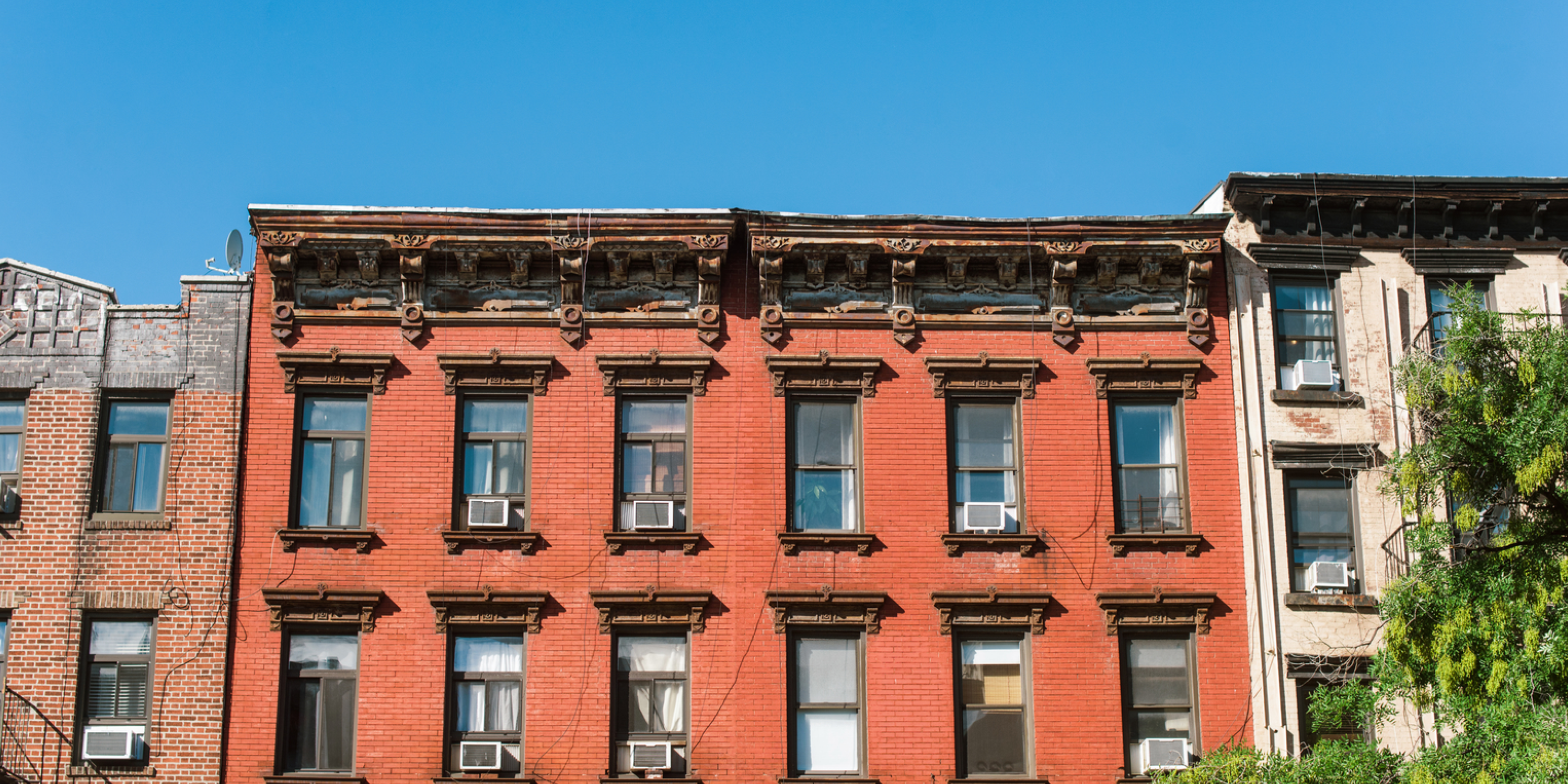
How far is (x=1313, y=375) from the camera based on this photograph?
19.4m

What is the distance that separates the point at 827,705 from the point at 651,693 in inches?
87.1

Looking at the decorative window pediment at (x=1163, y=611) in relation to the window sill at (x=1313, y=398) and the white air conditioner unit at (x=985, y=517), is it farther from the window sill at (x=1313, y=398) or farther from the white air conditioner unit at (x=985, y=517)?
the window sill at (x=1313, y=398)

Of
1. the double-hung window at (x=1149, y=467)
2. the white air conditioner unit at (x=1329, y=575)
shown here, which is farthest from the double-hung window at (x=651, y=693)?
the white air conditioner unit at (x=1329, y=575)

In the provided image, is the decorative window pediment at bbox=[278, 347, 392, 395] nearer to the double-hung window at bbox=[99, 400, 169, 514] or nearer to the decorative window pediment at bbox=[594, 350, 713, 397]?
the double-hung window at bbox=[99, 400, 169, 514]

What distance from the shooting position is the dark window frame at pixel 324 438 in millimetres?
18734

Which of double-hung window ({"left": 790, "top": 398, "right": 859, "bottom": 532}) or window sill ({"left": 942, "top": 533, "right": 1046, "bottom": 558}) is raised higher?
double-hung window ({"left": 790, "top": 398, "right": 859, "bottom": 532})

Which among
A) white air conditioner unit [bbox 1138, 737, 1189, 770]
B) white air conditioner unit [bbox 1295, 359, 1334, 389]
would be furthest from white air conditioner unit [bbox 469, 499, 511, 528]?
white air conditioner unit [bbox 1295, 359, 1334, 389]

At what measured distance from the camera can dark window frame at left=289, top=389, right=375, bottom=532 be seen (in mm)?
18734

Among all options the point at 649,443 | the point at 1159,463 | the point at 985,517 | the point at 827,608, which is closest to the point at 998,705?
the point at 985,517

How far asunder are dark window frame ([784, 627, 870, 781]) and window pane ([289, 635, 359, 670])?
5396 millimetres

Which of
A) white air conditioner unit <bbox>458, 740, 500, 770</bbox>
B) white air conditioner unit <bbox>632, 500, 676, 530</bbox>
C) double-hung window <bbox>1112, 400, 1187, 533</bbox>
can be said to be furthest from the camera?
double-hung window <bbox>1112, 400, 1187, 533</bbox>

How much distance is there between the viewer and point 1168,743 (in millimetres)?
18141

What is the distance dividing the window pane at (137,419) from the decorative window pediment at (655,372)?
567 cm

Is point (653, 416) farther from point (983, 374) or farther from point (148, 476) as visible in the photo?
point (148, 476)
